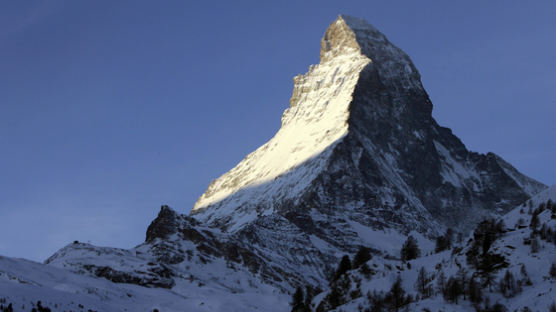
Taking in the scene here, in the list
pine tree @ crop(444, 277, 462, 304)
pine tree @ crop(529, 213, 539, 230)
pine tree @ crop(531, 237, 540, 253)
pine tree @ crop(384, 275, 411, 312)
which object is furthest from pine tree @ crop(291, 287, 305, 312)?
pine tree @ crop(531, 237, 540, 253)

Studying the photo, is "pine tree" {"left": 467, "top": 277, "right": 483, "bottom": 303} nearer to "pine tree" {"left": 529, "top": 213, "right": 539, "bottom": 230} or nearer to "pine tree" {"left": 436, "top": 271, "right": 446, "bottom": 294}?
"pine tree" {"left": 436, "top": 271, "right": 446, "bottom": 294}

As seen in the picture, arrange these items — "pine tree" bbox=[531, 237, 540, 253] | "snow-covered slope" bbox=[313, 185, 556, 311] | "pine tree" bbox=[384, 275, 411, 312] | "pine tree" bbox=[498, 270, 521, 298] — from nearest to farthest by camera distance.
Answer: "snow-covered slope" bbox=[313, 185, 556, 311] < "pine tree" bbox=[498, 270, 521, 298] < "pine tree" bbox=[531, 237, 540, 253] < "pine tree" bbox=[384, 275, 411, 312]

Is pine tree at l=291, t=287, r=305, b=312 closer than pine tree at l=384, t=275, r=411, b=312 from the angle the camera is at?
No

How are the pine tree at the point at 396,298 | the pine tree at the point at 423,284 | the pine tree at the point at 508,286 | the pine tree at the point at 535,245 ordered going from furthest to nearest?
the pine tree at the point at 396,298 < the pine tree at the point at 423,284 < the pine tree at the point at 535,245 < the pine tree at the point at 508,286

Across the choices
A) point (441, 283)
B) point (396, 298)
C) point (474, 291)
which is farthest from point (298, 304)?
point (474, 291)

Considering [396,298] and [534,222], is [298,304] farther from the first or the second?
[534,222]

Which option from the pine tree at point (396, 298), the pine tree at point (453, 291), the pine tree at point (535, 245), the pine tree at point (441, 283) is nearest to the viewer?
the pine tree at point (453, 291)

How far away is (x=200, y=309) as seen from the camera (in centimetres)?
15338

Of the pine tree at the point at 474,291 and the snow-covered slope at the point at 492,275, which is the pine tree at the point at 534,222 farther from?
the pine tree at the point at 474,291

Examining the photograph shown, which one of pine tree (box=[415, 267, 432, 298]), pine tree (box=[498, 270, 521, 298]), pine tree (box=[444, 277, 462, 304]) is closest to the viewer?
pine tree (box=[498, 270, 521, 298])

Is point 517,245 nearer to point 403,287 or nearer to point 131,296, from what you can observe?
point 403,287

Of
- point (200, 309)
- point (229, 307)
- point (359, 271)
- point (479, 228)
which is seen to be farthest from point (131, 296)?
point (479, 228)

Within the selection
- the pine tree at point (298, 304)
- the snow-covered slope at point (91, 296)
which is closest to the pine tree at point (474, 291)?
the snow-covered slope at point (91, 296)

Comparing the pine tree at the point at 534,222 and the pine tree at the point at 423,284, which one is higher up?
the pine tree at the point at 534,222
